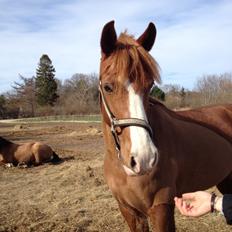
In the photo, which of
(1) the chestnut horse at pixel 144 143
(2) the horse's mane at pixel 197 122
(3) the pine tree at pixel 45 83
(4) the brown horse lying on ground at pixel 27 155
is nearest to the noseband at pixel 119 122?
(1) the chestnut horse at pixel 144 143

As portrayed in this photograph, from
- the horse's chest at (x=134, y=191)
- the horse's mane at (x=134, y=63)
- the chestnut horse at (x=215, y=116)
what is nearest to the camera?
the horse's mane at (x=134, y=63)

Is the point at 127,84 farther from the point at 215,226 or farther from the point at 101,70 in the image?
the point at 215,226

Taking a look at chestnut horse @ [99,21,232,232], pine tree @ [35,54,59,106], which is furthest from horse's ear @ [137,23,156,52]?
pine tree @ [35,54,59,106]

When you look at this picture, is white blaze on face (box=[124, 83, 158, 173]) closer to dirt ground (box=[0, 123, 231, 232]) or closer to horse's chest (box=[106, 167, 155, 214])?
horse's chest (box=[106, 167, 155, 214])

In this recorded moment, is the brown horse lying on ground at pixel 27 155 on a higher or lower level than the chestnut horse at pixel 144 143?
lower

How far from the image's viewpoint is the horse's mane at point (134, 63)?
2.44 m

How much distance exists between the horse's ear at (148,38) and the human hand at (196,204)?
1.55 metres

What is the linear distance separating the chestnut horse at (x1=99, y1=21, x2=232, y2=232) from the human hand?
0.71ft

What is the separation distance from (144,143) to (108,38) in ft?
2.73

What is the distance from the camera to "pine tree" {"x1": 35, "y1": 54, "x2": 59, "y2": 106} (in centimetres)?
6481

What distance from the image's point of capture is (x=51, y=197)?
21.3 feet

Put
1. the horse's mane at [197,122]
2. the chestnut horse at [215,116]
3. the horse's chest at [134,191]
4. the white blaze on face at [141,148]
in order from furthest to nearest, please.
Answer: the chestnut horse at [215,116]
the horse's mane at [197,122]
the horse's chest at [134,191]
the white blaze on face at [141,148]

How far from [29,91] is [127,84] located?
6803cm

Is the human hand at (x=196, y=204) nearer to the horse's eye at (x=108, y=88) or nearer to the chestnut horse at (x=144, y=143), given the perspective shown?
the chestnut horse at (x=144, y=143)
